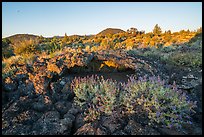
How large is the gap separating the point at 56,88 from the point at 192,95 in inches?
120

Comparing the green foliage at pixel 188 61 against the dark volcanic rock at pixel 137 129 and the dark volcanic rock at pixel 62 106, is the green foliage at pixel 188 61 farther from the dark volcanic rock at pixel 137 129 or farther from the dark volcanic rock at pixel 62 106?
the dark volcanic rock at pixel 62 106

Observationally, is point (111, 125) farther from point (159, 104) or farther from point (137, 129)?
point (159, 104)

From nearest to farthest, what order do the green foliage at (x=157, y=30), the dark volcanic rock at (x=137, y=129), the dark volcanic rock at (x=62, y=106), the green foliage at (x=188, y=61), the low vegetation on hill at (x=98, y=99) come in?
1. the dark volcanic rock at (x=137, y=129)
2. the low vegetation on hill at (x=98, y=99)
3. the dark volcanic rock at (x=62, y=106)
4. the green foliage at (x=188, y=61)
5. the green foliage at (x=157, y=30)

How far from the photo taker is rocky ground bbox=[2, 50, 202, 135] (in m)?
3.34

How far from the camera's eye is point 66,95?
454 centimetres

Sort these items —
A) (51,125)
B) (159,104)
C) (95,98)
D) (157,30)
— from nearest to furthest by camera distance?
(51,125)
(159,104)
(95,98)
(157,30)

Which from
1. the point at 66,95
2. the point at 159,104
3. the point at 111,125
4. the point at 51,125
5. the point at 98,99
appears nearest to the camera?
the point at 111,125

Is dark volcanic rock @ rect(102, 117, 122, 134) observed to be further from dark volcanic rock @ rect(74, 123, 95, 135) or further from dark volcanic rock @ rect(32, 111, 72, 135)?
dark volcanic rock @ rect(32, 111, 72, 135)

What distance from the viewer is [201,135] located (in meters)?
3.18

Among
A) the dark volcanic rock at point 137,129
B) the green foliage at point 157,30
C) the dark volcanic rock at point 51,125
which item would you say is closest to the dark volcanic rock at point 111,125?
the dark volcanic rock at point 137,129

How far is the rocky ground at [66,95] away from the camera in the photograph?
3336mm

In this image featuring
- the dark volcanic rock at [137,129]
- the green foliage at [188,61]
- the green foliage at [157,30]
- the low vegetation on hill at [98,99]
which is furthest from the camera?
the green foliage at [157,30]

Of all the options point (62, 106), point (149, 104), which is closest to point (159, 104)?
point (149, 104)

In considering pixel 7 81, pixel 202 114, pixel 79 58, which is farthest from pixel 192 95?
pixel 7 81
